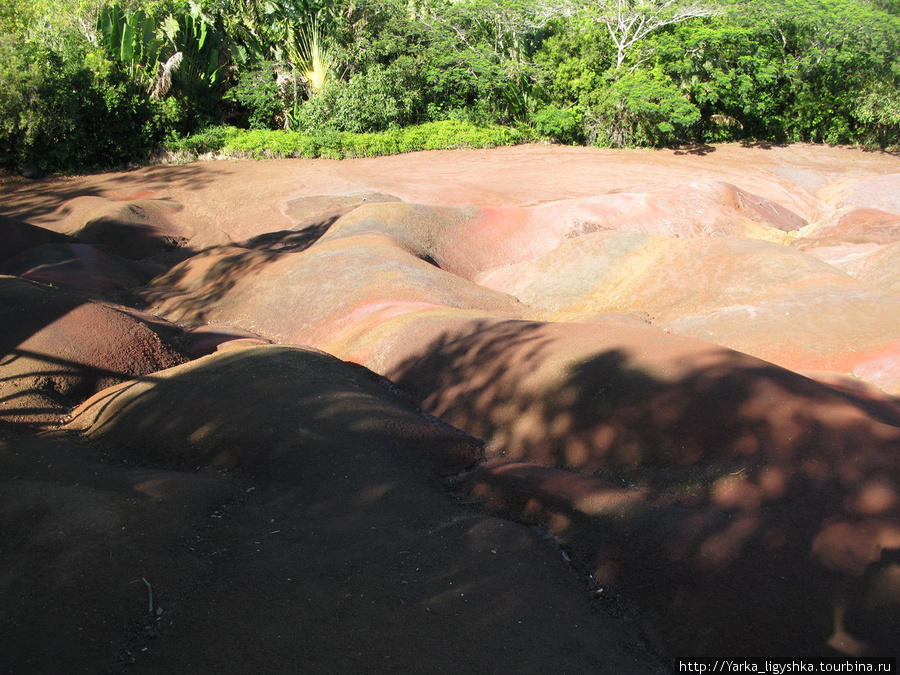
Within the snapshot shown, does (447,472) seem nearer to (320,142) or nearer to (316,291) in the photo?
(316,291)

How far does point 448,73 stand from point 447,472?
2659 centimetres

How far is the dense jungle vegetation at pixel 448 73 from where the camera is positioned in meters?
26.5

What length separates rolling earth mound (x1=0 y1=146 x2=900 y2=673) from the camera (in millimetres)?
4195

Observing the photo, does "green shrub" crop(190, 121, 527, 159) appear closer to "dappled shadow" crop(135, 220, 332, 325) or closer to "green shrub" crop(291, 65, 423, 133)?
"green shrub" crop(291, 65, 423, 133)

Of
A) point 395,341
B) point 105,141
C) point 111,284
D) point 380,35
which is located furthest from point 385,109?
point 395,341

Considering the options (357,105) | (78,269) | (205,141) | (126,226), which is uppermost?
(357,105)

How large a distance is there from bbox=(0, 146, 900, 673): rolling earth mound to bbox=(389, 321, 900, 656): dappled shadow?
0.8 inches

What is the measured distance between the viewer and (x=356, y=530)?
205 inches

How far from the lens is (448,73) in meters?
30.1

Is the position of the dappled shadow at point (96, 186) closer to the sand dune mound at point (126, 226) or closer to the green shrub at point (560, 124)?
the sand dune mound at point (126, 226)

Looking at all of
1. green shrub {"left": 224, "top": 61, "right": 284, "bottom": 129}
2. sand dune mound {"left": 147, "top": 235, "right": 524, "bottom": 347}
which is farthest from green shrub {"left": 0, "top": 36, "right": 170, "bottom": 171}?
sand dune mound {"left": 147, "top": 235, "right": 524, "bottom": 347}

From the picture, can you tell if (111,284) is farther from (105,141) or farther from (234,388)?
(105,141)

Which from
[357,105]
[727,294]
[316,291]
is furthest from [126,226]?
[727,294]

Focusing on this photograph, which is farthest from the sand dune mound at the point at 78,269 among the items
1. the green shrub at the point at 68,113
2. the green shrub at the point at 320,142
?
the green shrub at the point at 320,142
